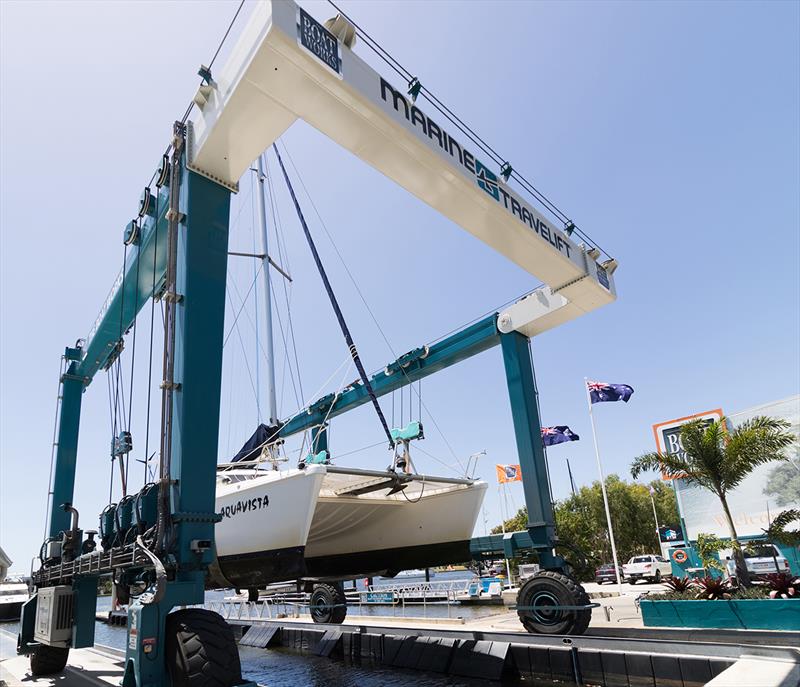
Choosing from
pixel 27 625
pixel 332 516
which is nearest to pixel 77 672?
pixel 27 625

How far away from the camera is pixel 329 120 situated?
6.79m

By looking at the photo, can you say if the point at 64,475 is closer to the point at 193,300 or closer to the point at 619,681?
the point at 193,300

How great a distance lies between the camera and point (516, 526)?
5131cm

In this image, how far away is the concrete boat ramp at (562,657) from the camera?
571 cm

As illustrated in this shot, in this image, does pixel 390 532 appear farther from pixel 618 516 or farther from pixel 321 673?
pixel 618 516

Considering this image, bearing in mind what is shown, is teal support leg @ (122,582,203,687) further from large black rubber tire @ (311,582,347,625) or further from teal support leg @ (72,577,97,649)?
large black rubber tire @ (311,582,347,625)

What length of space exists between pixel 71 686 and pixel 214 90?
7655 millimetres

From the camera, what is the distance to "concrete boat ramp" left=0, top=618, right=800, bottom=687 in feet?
18.7

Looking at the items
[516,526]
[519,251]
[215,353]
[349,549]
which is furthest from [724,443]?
[516,526]

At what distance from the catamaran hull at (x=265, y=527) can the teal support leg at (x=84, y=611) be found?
2038mm

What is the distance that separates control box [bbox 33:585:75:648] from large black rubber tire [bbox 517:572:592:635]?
22.3 ft

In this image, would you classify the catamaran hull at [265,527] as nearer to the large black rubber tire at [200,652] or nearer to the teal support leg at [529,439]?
the large black rubber tire at [200,652]

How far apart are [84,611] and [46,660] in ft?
3.74

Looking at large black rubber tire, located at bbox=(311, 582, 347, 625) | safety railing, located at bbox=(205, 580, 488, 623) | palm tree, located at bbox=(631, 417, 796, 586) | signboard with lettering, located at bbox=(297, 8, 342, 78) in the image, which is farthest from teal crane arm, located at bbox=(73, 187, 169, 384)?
palm tree, located at bbox=(631, 417, 796, 586)
